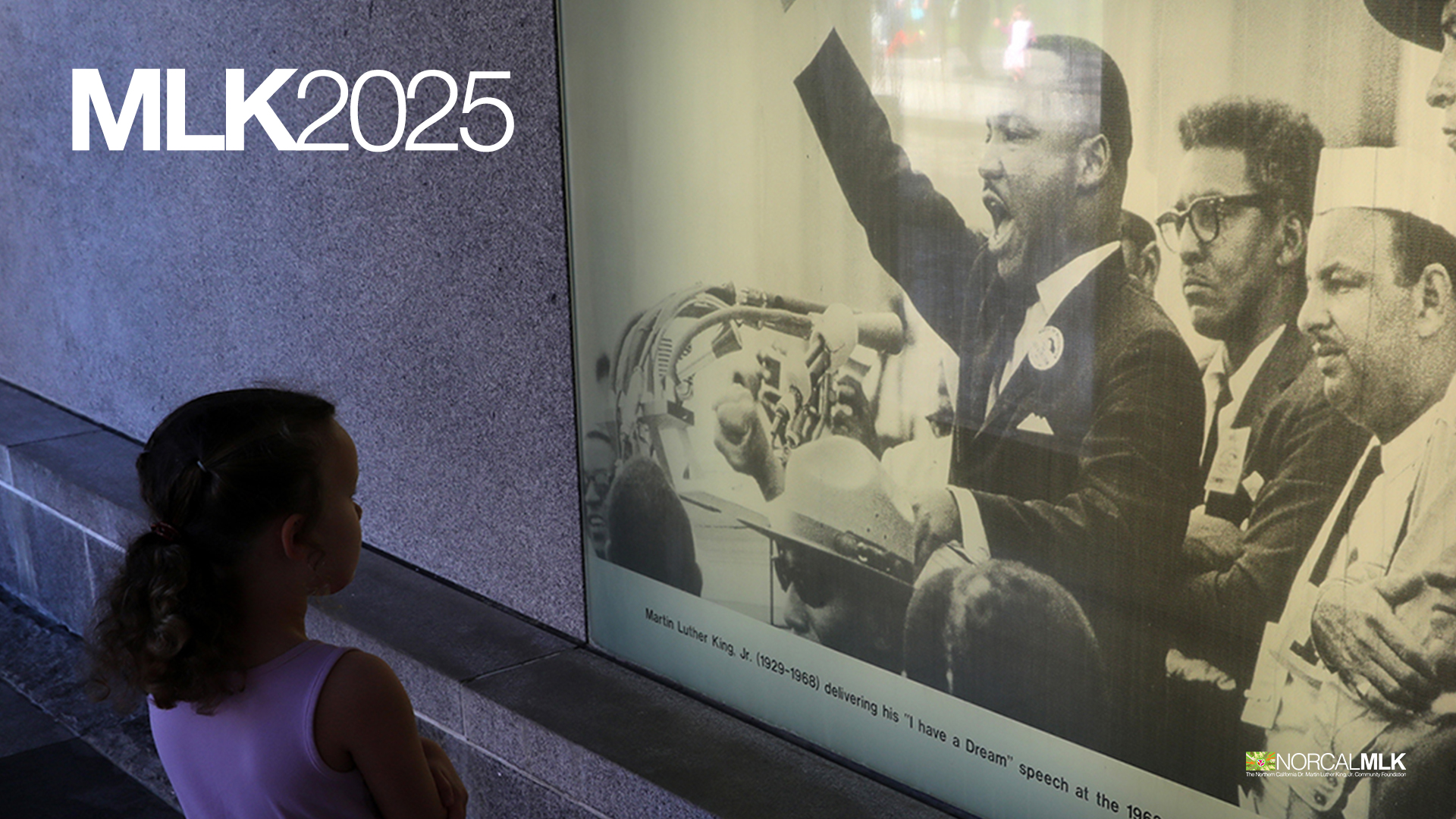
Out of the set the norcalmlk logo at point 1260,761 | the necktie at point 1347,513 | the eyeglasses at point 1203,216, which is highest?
the eyeglasses at point 1203,216

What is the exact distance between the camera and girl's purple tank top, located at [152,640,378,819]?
1740mm

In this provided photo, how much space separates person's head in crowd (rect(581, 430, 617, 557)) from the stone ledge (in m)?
0.39

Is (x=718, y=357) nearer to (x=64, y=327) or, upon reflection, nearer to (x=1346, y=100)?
(x=1346, y=100)

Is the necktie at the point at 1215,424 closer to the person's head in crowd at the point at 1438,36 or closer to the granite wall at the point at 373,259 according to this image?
the person's head in crowd at the point at 1438,36

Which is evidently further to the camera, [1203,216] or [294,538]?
[1203,216]

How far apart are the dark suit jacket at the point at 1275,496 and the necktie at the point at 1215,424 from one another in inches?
1.3

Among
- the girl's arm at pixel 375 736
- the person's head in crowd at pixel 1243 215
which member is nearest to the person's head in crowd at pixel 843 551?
the person's head in crowd at pixel 1243 215

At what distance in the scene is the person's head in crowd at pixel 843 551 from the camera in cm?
295

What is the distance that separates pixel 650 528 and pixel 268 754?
1.94m

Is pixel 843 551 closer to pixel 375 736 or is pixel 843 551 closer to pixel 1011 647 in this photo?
pixel 1011 647

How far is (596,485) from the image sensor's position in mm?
3793

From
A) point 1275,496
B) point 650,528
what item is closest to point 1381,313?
point 1275,496

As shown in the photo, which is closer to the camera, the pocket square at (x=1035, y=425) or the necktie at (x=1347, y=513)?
the necktie at (x=1347, y=513)

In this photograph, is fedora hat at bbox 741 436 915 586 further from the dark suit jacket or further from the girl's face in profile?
the girl's face in profile
